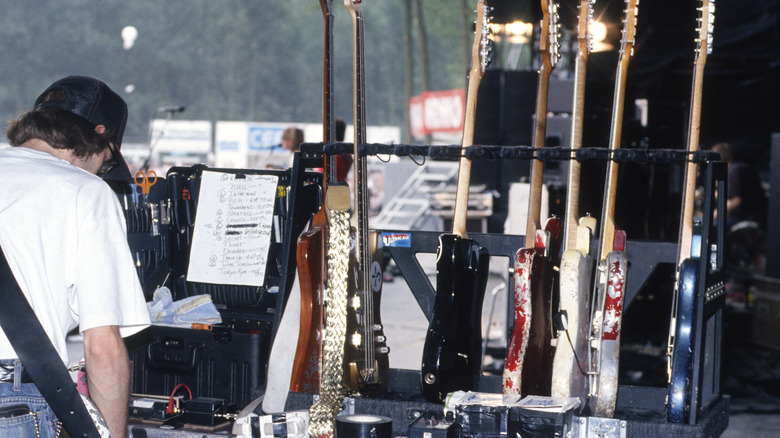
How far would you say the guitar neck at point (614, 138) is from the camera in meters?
2.67

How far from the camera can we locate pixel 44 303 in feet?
6.89

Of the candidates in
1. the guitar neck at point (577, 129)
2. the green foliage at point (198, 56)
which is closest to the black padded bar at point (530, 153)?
the guitar neck at point (577, 129)

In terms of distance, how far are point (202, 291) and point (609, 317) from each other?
1.62 meters

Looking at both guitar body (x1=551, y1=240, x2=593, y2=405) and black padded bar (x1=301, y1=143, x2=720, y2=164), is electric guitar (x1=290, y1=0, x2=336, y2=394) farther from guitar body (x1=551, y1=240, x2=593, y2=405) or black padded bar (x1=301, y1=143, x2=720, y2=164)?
guitar body (x1=551, y1=240, x2=593, y2=405)

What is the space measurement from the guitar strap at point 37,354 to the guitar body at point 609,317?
58.0 inches

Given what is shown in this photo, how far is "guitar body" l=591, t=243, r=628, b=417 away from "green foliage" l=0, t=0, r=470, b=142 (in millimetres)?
50715

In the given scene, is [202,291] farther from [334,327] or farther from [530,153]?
[530,153]

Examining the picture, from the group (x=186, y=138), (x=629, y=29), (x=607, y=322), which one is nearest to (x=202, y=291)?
(x=607, y=322)

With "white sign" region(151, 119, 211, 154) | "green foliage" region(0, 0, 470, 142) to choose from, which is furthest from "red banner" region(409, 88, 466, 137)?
"green foliage" region(0, 0, 470, 142)

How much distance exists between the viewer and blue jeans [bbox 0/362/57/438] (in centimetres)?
200

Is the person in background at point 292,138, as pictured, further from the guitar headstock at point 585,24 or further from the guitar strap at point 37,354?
the guitar strap at point 37,354

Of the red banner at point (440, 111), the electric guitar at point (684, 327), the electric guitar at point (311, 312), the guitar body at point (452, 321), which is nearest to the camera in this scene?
the electric guitar at point (684, 327)

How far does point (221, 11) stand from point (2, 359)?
57.1m

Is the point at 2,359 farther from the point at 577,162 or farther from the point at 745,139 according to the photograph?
the point at 745,139
